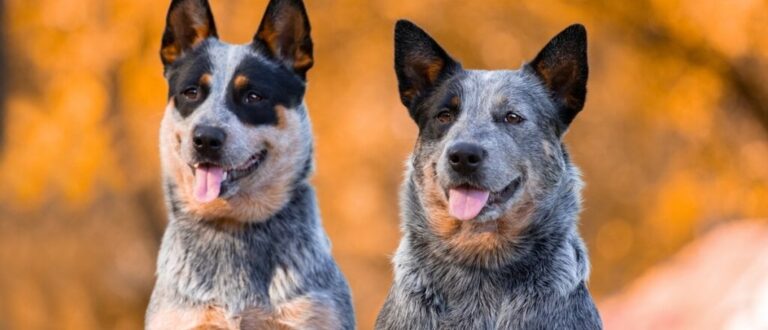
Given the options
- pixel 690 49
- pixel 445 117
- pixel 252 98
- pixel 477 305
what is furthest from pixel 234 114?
pixel 690 49

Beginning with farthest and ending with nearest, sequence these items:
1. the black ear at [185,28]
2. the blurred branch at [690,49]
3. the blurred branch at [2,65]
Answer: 1. the blurred branch at [2,65]
2. the blurred branch at [690,49]
3. the black ear at [185,28]

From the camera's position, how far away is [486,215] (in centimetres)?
552

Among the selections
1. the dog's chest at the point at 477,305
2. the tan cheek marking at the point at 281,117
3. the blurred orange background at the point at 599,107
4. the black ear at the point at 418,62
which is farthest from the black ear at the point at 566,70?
the blurred orange background at the point at 599,107

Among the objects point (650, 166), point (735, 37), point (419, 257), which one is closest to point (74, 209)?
point (650, 166)

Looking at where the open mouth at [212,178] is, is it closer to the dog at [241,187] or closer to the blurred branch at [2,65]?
the dog at [241,187]

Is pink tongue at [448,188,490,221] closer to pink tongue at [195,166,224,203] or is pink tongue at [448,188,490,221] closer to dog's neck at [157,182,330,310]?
dog's neck at [157,182,330,310]

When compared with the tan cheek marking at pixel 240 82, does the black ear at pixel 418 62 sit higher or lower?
higher

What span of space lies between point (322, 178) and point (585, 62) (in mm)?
5037

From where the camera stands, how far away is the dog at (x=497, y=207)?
546 cm

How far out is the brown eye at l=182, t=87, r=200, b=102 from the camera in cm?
632

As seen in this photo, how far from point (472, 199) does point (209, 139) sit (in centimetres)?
135

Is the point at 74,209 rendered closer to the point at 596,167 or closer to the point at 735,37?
the point at 596,167

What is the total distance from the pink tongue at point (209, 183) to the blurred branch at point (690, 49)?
16.8ft

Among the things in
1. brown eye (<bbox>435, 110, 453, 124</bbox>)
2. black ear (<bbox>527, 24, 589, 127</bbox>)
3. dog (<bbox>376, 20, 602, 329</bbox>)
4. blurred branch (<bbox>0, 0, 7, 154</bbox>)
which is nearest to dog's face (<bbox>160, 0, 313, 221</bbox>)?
dog (<bbox>376, 20, 602, 329</bbox>)
